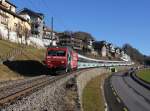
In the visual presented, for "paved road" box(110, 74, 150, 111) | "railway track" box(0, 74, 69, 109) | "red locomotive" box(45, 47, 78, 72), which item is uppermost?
"red locomotive" box(45, 47, 78, 72)

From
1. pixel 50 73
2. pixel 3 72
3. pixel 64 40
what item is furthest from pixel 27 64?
pixel 64 40

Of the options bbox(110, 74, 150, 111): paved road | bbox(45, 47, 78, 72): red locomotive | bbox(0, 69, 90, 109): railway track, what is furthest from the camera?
bbox(45, 47, 78, 72): red locomotive

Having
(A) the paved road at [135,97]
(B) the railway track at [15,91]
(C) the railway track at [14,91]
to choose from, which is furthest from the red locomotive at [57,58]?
(C) the railway track at [14,91]

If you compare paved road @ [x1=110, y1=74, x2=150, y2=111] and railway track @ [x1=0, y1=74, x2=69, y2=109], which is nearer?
railway track @ [x1=0, y1=74, x2=69, y2=109]

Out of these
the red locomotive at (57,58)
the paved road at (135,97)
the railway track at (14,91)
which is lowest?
the paved road at (135,97)

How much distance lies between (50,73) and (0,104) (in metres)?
34.0

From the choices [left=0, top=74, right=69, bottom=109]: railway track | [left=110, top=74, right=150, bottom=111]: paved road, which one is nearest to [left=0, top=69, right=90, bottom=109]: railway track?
[left=0, top=74, right=69, bottom=109]: railway track

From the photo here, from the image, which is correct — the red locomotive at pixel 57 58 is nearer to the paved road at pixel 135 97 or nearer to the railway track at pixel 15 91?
the paved road at pixel 135 97

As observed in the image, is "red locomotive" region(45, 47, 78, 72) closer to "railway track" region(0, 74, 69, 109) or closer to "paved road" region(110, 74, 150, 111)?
"paved road" region(110, 74, 150, 111)

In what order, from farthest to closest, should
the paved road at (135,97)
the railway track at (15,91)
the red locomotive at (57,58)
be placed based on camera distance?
the red locomotive at (57,58), the paved road at (135,97), the railway track at (15,91)

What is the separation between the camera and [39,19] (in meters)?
143

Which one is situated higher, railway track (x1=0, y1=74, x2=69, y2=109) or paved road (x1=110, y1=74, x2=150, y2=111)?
railway track (x1=0, y1=74, x2=69, y2=109)

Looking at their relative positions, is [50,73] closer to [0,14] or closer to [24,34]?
[0,14]

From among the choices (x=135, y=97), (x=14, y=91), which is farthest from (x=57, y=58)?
(x=14, y=91)
